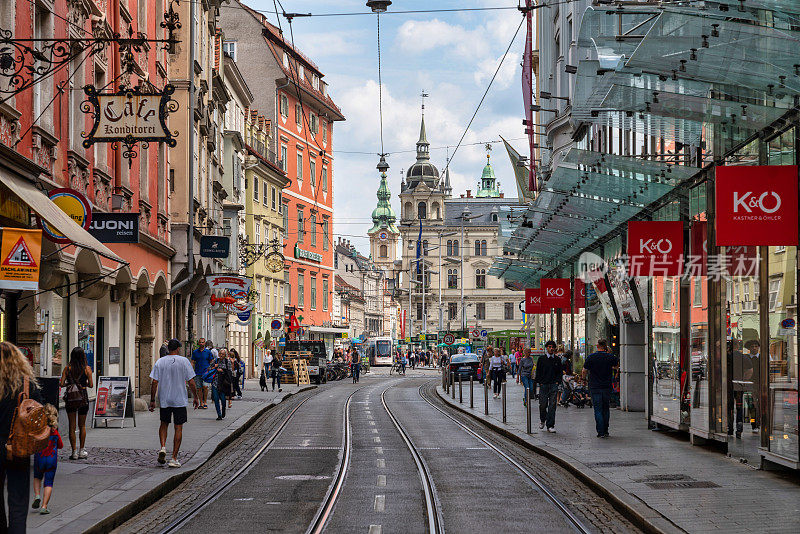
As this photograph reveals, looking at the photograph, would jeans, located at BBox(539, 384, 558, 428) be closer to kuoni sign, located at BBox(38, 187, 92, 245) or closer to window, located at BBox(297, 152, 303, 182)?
kuoni sign, located at BBox(38, 187, 92, 245)

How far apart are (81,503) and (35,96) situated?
7.94m

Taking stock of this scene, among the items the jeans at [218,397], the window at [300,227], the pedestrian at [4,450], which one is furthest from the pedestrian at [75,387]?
the window at [300,227]

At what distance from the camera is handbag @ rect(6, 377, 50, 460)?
26.9 feet

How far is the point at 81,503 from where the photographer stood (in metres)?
11.3

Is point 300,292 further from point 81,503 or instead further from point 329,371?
point 81,503

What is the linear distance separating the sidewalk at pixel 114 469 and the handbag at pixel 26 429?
165 centimetres

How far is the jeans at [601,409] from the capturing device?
19.2 meters

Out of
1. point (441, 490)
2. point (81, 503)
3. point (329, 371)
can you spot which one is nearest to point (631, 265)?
point (441, 490)

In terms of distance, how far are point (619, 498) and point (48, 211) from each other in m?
8.30

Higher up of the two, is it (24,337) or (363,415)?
(24,337)

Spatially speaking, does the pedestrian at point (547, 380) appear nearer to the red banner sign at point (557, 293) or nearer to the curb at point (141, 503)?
the curb at point (141, 503)

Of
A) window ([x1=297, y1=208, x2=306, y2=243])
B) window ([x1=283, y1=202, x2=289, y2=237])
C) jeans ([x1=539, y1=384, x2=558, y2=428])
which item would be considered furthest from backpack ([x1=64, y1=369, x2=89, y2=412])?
window ([x1=297, y1=208, x2=306, y2=243])

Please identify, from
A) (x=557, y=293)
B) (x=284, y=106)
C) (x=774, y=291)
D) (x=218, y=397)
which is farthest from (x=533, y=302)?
(x=284, y=106)

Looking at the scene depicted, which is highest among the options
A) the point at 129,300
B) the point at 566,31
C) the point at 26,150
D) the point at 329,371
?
the point at 566,31
